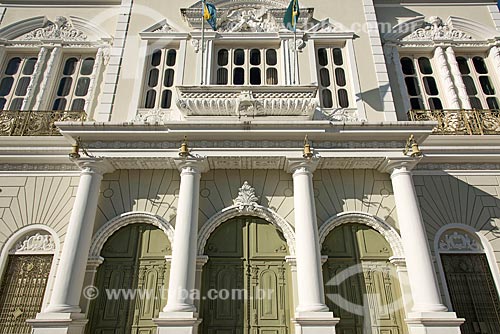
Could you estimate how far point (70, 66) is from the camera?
33.1ft

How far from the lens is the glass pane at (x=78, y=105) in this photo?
366 inches

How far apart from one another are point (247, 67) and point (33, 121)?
Answer: 5552 mm

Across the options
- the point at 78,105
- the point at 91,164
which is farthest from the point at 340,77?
the point at 78,105

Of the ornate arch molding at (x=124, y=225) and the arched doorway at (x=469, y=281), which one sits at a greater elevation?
the ornate arch molding at (x=124, y=225)

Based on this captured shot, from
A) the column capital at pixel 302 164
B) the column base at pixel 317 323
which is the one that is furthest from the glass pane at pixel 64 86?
the column base at pixel 317 323

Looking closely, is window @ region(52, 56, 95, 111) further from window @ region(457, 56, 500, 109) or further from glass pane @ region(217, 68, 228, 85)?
window @ region(457, 56, 500, 109)

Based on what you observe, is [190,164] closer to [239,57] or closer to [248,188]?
[248,188]

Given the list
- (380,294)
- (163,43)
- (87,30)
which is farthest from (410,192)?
(87,30)

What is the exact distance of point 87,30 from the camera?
1030 cm

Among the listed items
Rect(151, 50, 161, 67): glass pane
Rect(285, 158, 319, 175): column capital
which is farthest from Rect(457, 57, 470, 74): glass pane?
Rect(151, 50, 161, 67): glass pane

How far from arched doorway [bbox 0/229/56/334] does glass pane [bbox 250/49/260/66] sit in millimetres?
6444

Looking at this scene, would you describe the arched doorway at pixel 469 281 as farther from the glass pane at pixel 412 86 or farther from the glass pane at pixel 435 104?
the glass pane at pixel 412 86

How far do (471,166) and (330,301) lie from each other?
15.7 ft

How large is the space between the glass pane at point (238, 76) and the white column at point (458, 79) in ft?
19.1
